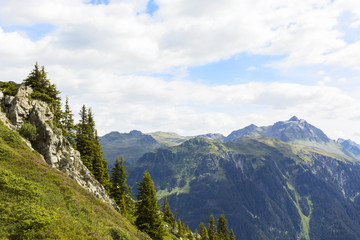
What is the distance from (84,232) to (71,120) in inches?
1586

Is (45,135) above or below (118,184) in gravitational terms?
above

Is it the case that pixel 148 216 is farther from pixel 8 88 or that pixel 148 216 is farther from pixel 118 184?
pixel 8 88

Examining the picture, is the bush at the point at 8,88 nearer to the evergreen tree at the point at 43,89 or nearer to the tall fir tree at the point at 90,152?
the evergreen tree at the point at 43,89

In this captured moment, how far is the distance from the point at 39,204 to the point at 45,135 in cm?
2108

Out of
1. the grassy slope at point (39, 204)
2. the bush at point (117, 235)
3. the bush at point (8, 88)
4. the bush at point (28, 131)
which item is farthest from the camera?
the bush at point (8, 88)

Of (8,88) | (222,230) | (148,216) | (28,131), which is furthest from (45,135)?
(222,230)

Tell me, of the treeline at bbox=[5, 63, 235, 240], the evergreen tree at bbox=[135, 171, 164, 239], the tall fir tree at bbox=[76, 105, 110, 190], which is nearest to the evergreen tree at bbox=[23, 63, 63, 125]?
the treeline at bbox=[5, 63, 235, 240]

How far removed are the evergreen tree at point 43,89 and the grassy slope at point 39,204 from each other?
1445cm

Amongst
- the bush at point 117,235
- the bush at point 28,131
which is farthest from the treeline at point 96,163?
the bush at point 117,235

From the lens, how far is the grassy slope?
1786 cm

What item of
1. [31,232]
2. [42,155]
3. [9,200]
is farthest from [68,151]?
[31,232]

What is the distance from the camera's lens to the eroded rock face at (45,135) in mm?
37969

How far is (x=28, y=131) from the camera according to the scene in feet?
121

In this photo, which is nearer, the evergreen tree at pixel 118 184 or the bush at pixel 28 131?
the bush at pixel 28 131
